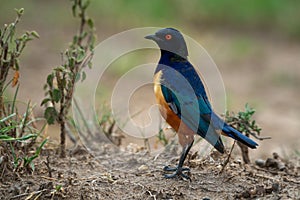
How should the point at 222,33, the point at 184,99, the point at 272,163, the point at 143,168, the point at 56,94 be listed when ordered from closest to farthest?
the point at 184,99 < the point at 56,94 < the point at 143,168 < the point at 272,163 < the point at 222,33

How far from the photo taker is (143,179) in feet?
13.7

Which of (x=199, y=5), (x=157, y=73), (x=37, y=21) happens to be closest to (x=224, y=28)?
(x=199, y=5)

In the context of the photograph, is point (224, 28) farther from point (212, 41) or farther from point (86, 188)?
point (86, 188)

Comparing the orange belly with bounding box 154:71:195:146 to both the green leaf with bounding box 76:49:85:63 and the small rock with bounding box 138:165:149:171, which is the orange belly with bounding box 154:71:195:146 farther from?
the green leaf with bounding box 76:49:85:63

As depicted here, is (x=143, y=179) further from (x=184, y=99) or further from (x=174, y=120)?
(x=184, y=99)

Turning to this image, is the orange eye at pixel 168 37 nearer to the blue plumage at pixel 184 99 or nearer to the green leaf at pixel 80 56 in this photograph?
the blue plumage at pixel 184 99

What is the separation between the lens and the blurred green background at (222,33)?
8.24 metres

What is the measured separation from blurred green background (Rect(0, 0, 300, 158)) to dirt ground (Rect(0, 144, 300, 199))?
3212 mm

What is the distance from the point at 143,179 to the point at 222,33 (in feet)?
19.3

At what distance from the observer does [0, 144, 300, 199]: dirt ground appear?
12.8 feet

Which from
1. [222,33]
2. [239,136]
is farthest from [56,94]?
[222,33]

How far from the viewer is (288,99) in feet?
26.1

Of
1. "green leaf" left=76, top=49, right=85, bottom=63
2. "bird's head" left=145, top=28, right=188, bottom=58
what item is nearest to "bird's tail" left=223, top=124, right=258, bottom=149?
"bird's head" left=145, top=28, right=188, bottom=58

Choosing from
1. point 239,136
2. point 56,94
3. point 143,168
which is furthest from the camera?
point 143,168
